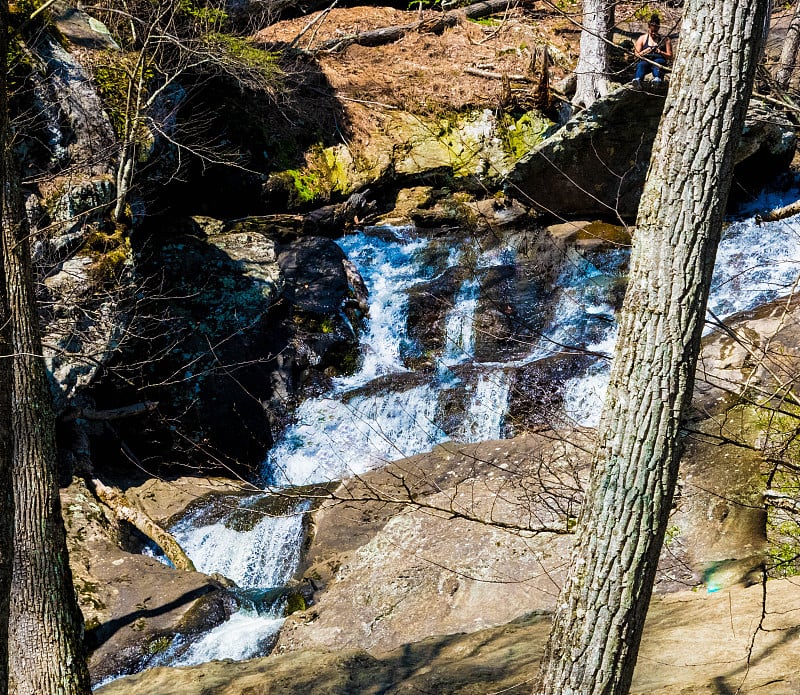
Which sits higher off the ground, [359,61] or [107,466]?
[359,61]

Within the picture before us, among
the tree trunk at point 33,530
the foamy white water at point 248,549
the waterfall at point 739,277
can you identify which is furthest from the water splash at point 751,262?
the tree trunk at point 33,530

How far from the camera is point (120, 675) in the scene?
23.9ft

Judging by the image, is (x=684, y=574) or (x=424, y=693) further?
(x=684, y=574)

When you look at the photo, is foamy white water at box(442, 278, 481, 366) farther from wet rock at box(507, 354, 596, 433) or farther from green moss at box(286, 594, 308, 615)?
green moss at box(286, 594, 308, 615)

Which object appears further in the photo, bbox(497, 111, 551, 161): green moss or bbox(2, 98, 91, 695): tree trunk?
bbox(497, 111, 551, 161): green moss

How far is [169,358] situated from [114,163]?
2.86 meters

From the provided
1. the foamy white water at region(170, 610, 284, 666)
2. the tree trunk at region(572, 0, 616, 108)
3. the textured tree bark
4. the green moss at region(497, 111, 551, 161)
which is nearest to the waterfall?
the tree trunk at region(572, 0, 616, 108)

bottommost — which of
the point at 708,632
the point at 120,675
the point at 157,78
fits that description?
the point at 120,675

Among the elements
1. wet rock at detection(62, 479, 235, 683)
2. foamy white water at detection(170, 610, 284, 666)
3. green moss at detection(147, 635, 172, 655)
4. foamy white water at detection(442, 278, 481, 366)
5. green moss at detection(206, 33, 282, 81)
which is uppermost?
green moss at detection(206, 33, 282, 81)

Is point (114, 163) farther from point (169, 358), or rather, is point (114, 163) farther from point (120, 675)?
point (120, 675)

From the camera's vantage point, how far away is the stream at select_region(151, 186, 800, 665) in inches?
353

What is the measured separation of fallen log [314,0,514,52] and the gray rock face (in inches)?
269

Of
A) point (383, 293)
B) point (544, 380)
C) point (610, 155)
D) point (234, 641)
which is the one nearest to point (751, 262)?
point (610, 155)

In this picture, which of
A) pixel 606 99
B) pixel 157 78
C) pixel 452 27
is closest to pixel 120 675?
pixel 157 78
